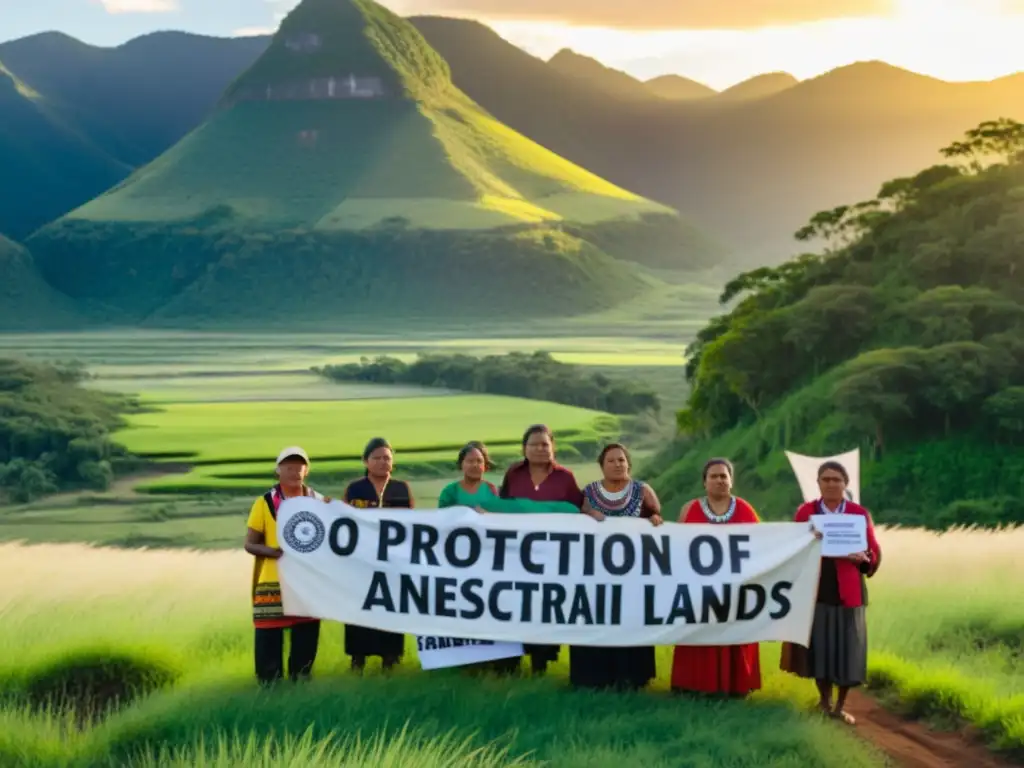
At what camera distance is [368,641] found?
993 centimetres

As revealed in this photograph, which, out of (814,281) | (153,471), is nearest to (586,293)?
(153,471)

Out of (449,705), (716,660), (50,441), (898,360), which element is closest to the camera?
(449,705)

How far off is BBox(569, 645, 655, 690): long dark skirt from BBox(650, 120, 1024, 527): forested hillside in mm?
20699

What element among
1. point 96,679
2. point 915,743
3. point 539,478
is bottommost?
point 915,743

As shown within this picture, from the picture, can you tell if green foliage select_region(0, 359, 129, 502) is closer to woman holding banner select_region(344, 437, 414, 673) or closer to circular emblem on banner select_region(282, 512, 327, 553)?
woman holding banner select_region(344, 437, 414, 673)

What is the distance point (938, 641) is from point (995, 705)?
2497 mm

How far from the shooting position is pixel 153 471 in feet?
214

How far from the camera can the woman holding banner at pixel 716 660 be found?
31.1 ft

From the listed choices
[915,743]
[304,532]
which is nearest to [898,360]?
[915,743]

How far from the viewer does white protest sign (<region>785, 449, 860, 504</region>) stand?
9.52 meters

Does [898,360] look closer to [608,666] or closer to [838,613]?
[838,613]

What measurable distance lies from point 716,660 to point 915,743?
4.50 feet

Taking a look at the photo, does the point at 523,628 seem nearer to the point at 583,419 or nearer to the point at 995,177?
the point at 995,177

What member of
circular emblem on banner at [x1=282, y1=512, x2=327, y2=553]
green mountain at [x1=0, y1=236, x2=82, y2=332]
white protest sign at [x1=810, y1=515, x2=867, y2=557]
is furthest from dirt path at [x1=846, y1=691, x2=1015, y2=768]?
green mountain at [x1=0, y1=236, x2=82, y2=332]
